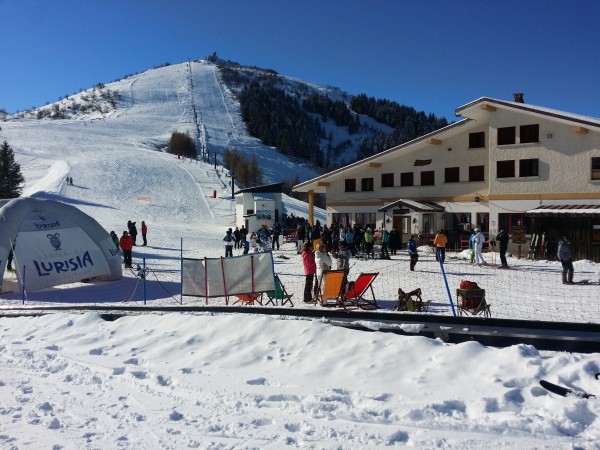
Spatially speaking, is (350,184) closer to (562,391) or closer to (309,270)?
(309,270)

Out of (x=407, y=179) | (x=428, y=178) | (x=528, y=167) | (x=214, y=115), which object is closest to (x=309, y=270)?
(x=528, y=167)

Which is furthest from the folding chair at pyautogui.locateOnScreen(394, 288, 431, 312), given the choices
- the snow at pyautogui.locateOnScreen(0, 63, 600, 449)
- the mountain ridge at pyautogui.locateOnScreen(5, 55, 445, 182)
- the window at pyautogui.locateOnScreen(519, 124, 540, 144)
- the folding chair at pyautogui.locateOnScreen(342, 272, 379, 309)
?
the mountain ridge at pyautogui.locateOnScreen(5, 55, 445, 182)

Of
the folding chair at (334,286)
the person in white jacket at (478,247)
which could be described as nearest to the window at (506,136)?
the person in white jacket at (478,247)

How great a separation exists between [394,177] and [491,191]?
6.27 meters

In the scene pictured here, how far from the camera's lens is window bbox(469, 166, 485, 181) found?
27.9 m

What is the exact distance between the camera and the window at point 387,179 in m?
31.2

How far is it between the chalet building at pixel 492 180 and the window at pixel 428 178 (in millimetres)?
58

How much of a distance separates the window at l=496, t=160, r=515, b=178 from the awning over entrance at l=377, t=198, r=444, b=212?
3.75 metres

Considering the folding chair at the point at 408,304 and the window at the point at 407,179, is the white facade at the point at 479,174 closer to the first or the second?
the window at the point at 407,179

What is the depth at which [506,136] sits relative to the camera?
26203 mm

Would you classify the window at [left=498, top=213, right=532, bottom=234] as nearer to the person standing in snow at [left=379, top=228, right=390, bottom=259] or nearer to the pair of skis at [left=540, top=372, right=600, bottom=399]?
the person standing in snow at [left=379, top=228, right=390, bottom=259]

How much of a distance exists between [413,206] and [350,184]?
586 centimetres

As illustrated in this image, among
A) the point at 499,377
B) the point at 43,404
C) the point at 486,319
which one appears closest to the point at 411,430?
the point at 499,377

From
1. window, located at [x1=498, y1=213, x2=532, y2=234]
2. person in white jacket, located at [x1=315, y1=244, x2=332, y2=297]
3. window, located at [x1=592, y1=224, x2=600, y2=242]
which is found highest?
window, located at [x1=498, y1=213, x2=532, y2=234]
